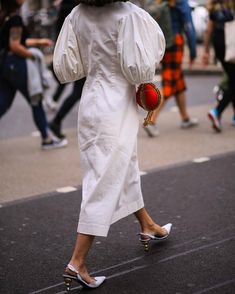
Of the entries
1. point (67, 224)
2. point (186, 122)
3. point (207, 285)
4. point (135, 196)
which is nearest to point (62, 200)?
point (67, 224)

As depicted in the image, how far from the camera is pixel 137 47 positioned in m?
3.91

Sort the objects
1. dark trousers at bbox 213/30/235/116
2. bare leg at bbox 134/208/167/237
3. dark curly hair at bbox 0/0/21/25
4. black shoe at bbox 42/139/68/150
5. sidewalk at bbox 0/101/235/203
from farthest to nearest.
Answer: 1. dark trousers at bbox 213/30/235/116
2. black shoe at bbox 42/139/68/150
3. dark curly hair at bbox 0/0/21/25
4. sidewalk at bbox 0/101/235/203
5. bare leg at bbox 134/208/167/237

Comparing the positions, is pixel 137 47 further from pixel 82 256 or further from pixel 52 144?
pixel 52 144

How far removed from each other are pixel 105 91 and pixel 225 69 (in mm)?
4859

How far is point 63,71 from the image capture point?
418 cm

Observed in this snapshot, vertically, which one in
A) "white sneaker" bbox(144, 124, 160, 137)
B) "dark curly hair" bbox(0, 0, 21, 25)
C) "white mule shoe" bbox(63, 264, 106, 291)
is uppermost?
"dark curly hair" bbox(0, 0, 21, 25)

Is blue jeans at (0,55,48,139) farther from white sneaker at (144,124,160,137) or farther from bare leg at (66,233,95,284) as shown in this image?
bare leg at (66,233,95,284)

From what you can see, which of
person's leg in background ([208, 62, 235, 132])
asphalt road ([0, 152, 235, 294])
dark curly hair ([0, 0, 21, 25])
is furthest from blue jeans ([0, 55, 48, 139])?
person's leg in background ([208, 62, 235, 132])

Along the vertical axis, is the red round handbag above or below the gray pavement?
above

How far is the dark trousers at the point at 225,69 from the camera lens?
8.58 m

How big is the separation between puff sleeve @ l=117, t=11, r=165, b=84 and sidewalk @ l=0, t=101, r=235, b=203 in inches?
96.4

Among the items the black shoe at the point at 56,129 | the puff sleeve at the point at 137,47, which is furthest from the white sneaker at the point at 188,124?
the puff sleeve at the point at 137,47

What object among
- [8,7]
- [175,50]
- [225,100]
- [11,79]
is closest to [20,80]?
[11,79]

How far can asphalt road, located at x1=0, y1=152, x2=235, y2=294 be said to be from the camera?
409cm
